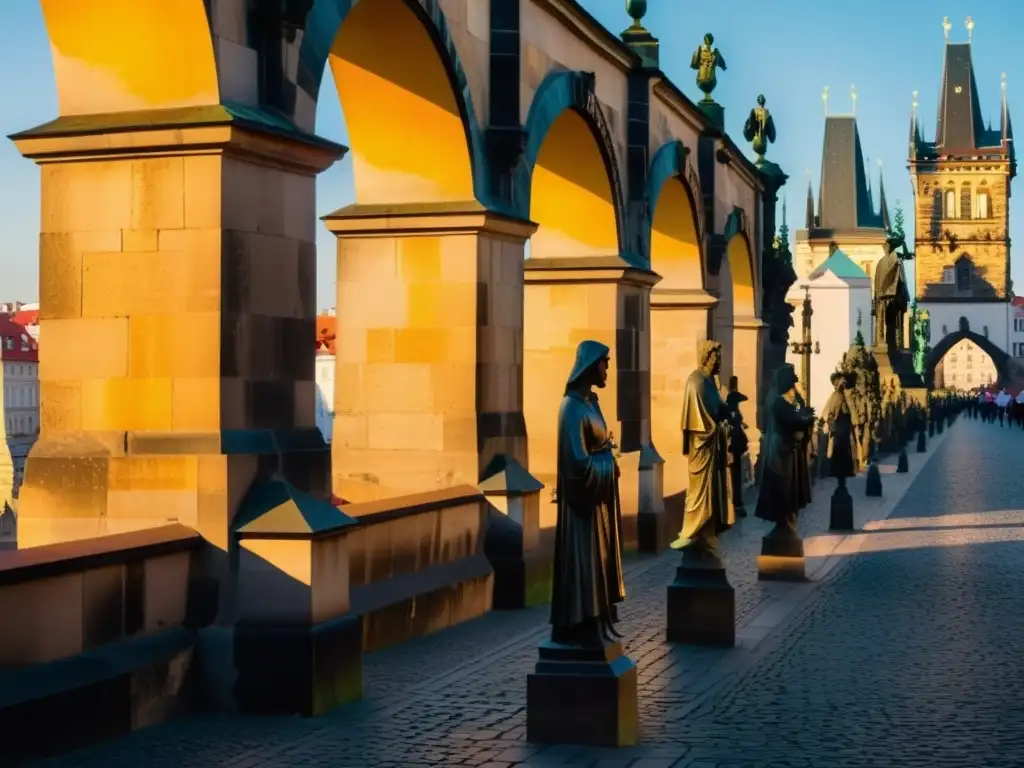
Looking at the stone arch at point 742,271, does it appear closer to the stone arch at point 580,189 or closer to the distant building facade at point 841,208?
the stone arch at point 580,189

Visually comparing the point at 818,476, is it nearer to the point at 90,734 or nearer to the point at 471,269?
the point at 471,269

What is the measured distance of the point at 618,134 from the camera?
1991 cm

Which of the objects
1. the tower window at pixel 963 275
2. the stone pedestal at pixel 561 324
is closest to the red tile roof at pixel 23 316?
the stone pedestal at pixel 561 324

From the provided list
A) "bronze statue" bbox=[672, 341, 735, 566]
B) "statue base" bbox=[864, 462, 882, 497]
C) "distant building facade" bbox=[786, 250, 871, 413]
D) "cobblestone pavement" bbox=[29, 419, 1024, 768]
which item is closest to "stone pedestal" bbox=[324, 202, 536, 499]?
"cobblestone pavement" bbox=[29, 419, 1024, 768]

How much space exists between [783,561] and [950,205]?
478 feet

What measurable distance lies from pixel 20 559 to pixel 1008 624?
804 centimetres

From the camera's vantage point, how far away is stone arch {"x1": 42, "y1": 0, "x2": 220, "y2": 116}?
961 centimetres

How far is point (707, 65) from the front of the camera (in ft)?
88.5

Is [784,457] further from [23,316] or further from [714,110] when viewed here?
[23,316]

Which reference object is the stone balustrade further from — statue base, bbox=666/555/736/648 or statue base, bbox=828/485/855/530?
statue base, bbox=828/485/855/530

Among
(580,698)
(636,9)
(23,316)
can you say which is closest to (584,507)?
(580,698)

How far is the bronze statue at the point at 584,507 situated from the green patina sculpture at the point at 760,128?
25.7 meters

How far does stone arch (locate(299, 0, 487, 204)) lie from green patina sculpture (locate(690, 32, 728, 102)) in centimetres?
1288

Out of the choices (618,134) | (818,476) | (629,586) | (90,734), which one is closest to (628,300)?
(618,134)
